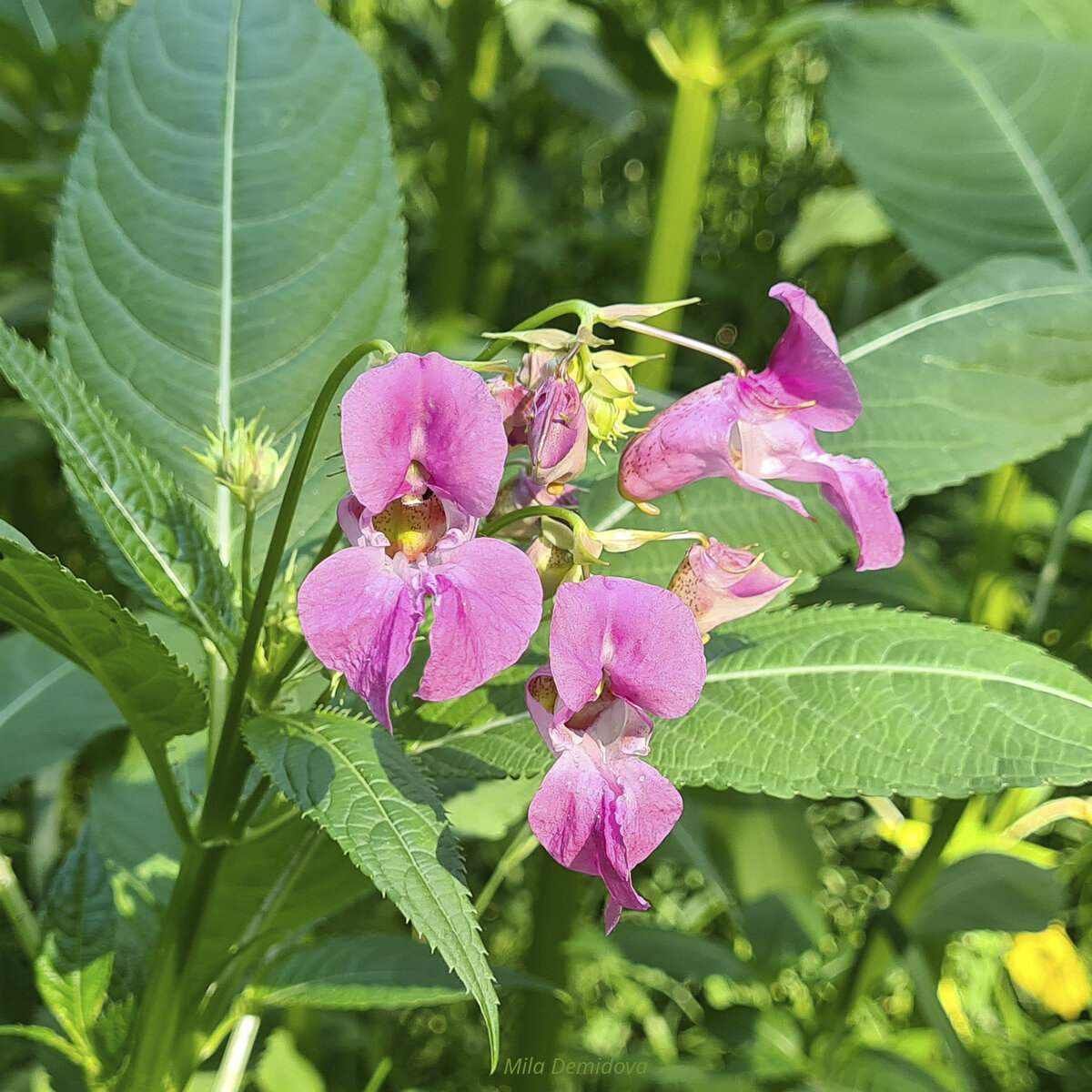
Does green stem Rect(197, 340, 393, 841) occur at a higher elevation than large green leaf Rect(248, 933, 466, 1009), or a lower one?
higher

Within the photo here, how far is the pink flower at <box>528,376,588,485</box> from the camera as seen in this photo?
0.41 meters

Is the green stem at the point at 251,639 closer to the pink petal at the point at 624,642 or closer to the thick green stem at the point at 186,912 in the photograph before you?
the thick green stem at the point at 186,912

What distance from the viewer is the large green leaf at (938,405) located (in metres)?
0.64

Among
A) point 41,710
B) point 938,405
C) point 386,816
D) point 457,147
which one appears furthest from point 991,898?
point 457,147

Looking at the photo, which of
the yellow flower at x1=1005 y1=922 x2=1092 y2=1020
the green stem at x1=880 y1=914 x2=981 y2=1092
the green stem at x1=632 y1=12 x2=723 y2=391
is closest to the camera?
the green stem at x1=880 y1=914 x2=981 y2=1092

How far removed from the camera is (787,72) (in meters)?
1.93

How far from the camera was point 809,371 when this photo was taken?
47 cm

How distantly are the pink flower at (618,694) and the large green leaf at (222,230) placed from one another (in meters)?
0.29

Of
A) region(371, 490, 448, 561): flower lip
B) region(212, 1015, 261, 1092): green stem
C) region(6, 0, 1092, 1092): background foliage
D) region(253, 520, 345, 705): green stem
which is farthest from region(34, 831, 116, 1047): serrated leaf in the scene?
region(371, 490, 448, 561): flower lip

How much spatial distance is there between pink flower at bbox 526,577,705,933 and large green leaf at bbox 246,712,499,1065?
1.6 inches

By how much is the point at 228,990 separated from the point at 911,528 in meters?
1.52

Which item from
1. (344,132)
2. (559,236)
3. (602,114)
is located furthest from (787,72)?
(344,132)

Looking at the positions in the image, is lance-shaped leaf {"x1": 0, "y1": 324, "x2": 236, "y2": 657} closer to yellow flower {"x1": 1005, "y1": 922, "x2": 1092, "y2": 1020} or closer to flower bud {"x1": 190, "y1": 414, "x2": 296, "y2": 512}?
flower bud {"x1": 190, "y1": 414, "x2": 296, "y2": 512}

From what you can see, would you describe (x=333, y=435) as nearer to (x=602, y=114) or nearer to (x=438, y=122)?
(x=602, y=114)
